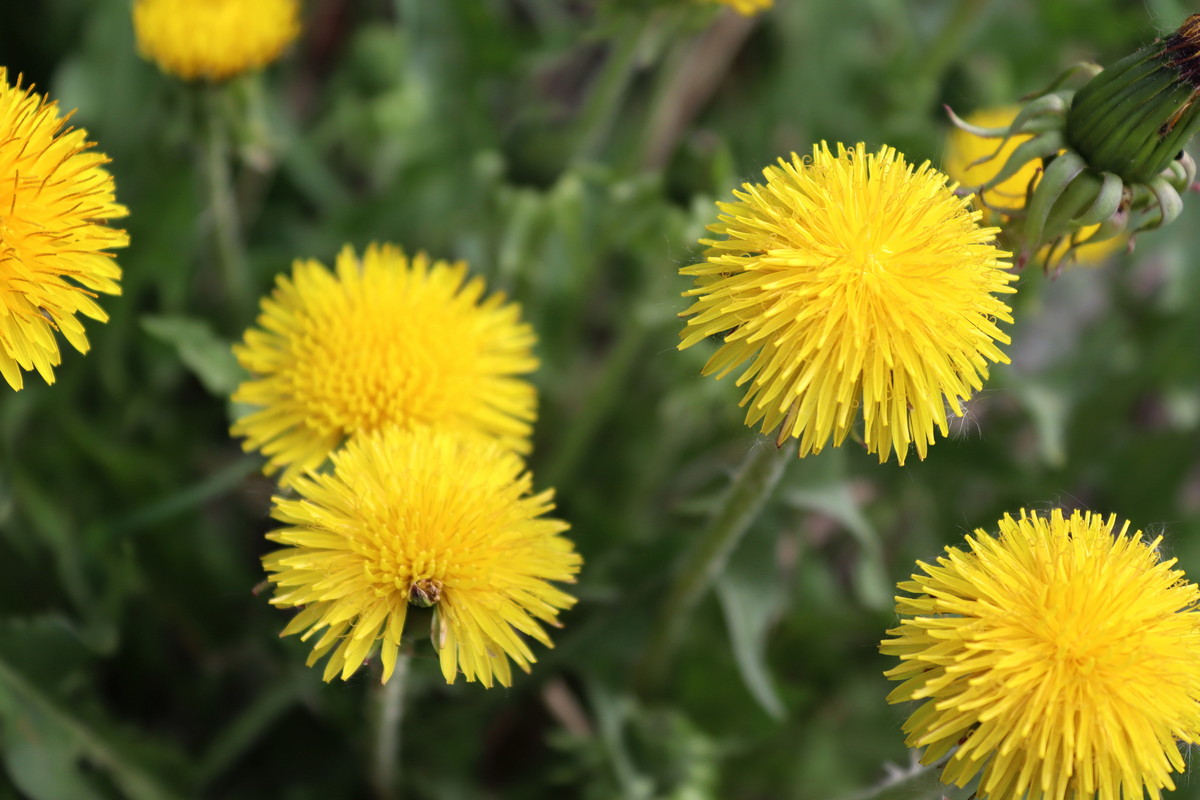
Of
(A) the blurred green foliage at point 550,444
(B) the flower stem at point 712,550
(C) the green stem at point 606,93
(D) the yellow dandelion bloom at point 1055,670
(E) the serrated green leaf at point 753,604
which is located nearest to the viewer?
(D) the yellow dandelion bloom at point 1055,670

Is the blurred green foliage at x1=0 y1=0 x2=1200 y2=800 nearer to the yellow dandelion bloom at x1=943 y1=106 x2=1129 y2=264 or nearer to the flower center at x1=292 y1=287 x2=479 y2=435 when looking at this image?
the yellow dandelion bloom at x1=943 y1=106 x2=1129 y2=264

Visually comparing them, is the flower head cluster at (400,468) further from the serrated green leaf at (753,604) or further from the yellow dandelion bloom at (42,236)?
the serrated green leaf at (753,604)

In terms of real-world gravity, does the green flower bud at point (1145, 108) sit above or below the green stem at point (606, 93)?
below

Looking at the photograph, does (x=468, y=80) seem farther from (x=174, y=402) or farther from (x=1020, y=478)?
(x=1020, y=478)

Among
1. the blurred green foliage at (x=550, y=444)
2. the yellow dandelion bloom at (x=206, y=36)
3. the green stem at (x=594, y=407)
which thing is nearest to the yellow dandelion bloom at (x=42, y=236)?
the blurred green foliage at (x=550, y=444)

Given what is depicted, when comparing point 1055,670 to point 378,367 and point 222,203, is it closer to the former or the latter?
point 378,367

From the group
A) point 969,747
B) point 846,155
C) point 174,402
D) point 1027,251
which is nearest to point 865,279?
point 846,155

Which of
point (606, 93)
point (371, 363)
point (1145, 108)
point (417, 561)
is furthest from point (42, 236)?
point (1145, 108)
